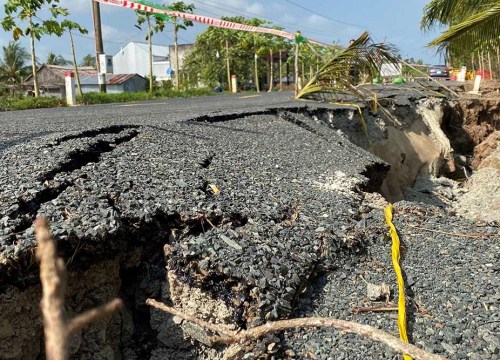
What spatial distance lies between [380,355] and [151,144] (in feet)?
8.69

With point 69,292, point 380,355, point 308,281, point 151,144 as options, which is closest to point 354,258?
point 308,281

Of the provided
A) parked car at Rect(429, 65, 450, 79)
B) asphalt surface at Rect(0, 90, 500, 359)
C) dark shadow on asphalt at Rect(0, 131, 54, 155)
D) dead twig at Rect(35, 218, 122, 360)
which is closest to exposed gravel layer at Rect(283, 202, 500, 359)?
asphalt surface at Rect(0, 90, 500, 359)

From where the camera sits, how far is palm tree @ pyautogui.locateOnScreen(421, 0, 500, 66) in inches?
287

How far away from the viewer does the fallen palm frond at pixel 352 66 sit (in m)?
7.63

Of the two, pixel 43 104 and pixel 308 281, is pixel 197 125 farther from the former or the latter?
pixel 43 104

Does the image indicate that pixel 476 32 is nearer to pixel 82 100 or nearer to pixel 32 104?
pixel 82 100

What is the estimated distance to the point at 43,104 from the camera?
1224cm

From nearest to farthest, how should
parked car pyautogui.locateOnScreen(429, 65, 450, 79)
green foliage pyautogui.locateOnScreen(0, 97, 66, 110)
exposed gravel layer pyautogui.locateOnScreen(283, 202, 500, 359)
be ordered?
exposed gravel layer pyautogui.locateOnScreen(283, 202, 500, 359), green foliage pyautogui.locateOnScreen(0, 97, 66, 110), parked car pyautogui.locateOnScreen(429, 65, 450, 79)

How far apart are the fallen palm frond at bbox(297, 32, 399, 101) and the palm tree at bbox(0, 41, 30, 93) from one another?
1325 inches

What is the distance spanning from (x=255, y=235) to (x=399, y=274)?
31.1 inches

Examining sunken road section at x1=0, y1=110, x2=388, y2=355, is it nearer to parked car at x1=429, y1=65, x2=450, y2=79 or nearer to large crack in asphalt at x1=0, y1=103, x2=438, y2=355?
large crack in asphalt at x1=0, y1=103, x2=438, y2=355

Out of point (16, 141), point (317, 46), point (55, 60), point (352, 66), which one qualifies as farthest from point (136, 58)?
point (16, 141)

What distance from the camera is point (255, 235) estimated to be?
258 cm

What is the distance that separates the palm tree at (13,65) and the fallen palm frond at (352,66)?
33.7 meters
